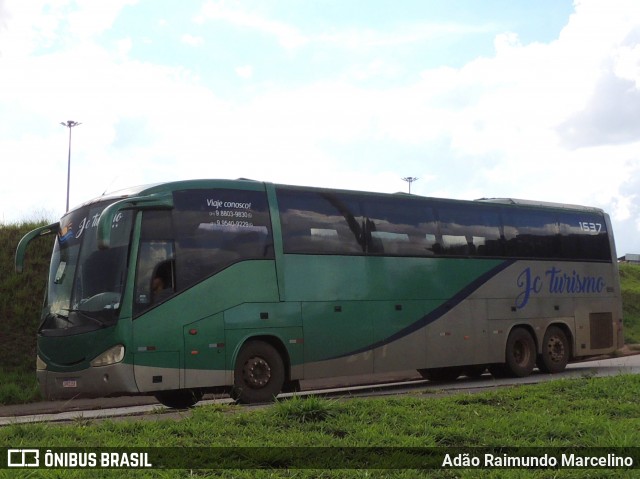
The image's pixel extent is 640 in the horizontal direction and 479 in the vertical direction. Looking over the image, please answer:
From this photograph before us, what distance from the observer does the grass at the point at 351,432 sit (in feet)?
22.8

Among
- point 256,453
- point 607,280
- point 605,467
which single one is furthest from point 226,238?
point 607,280

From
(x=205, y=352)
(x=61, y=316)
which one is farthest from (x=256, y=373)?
(x=61, y=316)

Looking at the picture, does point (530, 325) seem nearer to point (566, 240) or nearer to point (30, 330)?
point (566, 240)

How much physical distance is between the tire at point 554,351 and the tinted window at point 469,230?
2.60 meters

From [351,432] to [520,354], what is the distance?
39.2ft

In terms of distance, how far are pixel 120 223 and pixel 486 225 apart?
8.75m

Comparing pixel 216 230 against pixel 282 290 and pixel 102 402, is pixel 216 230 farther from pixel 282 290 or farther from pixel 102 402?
pixel 102 402

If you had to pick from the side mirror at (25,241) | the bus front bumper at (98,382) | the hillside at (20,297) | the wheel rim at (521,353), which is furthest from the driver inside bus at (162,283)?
the hillside at (20,297)

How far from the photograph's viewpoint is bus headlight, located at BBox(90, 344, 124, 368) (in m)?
12.4

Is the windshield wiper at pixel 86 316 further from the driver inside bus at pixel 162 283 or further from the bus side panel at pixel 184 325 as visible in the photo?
the driver inside bus at pixel 162 283

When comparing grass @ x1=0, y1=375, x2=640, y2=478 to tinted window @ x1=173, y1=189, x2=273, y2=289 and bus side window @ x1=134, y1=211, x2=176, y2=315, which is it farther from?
tinted window @ x1=173, y1=189, x2=273, y2=289

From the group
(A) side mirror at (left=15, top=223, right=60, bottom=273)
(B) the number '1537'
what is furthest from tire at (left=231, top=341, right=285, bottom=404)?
(B) the number '1537'

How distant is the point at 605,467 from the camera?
23.7ft

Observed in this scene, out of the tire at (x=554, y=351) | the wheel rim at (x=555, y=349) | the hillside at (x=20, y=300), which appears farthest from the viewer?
the hillside at (x=20, y=300)
